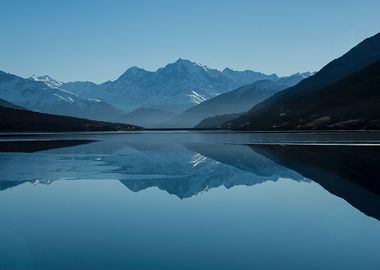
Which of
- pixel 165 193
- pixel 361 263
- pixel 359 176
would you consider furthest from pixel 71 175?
pixel 361 263

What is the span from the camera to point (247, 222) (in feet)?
101

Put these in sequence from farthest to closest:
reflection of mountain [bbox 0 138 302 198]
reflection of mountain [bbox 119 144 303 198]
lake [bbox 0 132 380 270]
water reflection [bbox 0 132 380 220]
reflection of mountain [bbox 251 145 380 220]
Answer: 1. reflection of mountain [bbox 0 138 302 198]
2. reflection of mountain [bbox 119 144 303 198]
3. water reflection [bbox 0 132 380 220]
4. reflection of mountain [bbox 251 145 380 220]
5. lake [bbox 0 132 380 270]

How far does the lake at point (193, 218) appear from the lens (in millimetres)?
22797

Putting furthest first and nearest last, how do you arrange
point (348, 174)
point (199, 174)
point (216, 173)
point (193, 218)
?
point (216, 173), point (199, 174), point (348, 174), point (193, 218)

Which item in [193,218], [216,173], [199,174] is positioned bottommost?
[193,218]

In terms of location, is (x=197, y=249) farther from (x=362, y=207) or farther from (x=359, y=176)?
(x=359, y=176)

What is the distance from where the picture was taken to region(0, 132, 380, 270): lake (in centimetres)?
2280

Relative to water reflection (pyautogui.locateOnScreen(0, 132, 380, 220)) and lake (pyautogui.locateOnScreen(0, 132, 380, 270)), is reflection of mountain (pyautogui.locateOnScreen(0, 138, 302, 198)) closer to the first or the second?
water reflection (pyautogui.locateOnScreen(0, 132, 380, 220))

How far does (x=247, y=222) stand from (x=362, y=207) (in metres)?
8.83

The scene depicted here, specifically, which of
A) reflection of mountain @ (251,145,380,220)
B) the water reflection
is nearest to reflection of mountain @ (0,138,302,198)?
the water reflection

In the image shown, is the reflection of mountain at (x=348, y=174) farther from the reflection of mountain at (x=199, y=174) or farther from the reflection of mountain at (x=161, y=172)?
the reflection of mountain at (x=161, y=172)

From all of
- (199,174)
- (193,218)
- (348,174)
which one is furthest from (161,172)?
(193,218)

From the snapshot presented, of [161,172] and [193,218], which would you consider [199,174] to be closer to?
[161,172]

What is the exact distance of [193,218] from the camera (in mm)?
32719
